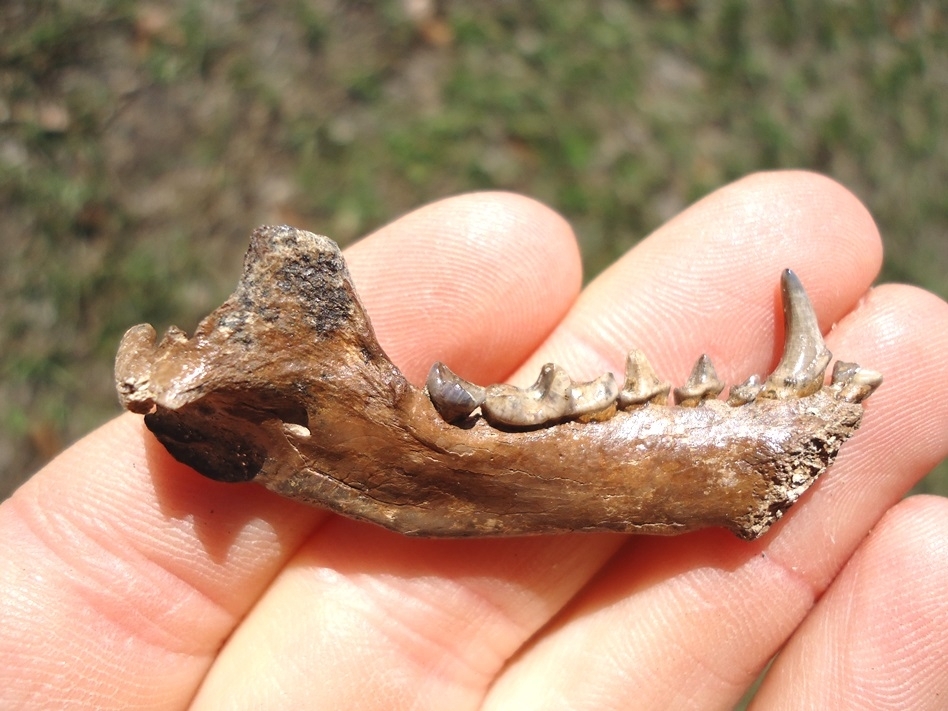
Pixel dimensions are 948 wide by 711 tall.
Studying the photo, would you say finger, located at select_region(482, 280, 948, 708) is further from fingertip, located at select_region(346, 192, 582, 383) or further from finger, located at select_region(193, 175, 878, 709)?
fingertip, located at select_region(346, 192, 582, 383)

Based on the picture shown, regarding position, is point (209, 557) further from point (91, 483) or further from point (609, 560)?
point (609, 560)

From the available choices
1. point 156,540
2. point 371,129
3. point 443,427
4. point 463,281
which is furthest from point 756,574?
point 371,129

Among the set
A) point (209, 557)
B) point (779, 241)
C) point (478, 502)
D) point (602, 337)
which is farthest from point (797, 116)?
point (209, 557)

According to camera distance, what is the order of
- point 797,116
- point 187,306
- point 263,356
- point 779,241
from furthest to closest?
point 797,116, point 187,306, point 779,241, point 263,356

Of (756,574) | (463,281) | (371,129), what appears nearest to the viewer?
(756,574)

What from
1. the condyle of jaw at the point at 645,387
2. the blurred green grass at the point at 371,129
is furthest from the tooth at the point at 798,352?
the blurred green grass at the point at 371,129

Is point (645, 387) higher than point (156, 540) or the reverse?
higher

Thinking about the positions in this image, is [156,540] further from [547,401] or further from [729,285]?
[729,285]
